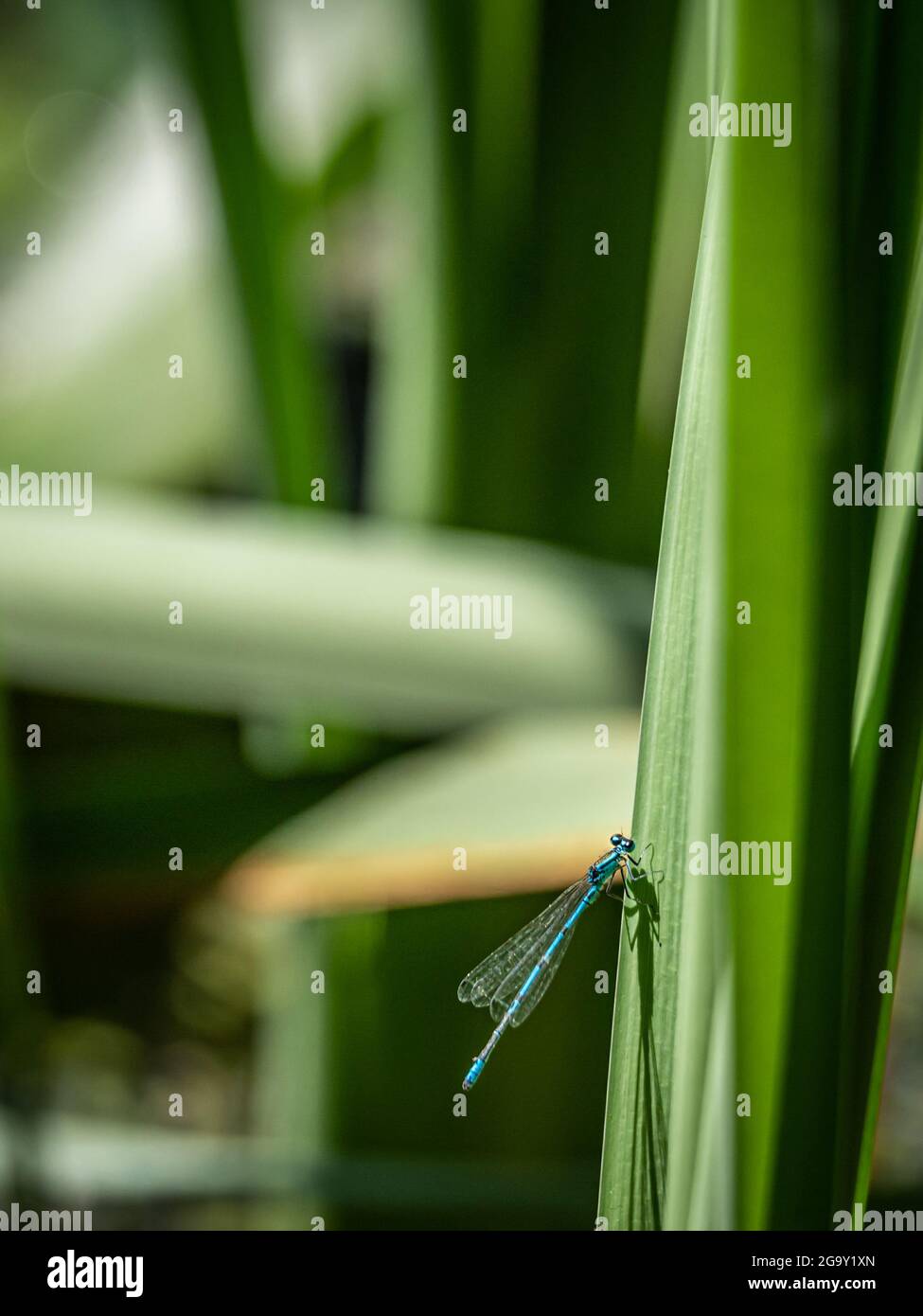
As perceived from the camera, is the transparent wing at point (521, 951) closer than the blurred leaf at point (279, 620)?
No

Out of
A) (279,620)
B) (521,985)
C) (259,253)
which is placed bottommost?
(521,985)

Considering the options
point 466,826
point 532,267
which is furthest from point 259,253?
point 466,826

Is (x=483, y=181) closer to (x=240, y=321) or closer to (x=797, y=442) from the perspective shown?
(x=240, y=321)

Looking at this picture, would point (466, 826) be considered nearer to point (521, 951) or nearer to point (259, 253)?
point (521, 951)

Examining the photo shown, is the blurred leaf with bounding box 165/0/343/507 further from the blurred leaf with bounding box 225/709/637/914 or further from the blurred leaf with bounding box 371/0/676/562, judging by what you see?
the blurred leaf with bounding box 225/709/637/914

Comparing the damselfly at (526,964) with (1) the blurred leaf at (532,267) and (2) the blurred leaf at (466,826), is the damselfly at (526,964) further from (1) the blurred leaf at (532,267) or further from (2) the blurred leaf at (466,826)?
(1) the blurred leaf at (532,267)

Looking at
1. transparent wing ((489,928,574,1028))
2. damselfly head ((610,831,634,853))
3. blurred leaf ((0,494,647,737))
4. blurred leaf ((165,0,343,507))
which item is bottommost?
transparent wing ((489,928,574,1028))

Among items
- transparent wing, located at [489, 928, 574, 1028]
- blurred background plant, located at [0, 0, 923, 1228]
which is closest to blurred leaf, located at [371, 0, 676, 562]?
blurred background plant, located at [0, 0, 923, 1228]

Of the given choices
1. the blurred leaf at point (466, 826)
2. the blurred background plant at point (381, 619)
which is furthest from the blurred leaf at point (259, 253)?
the blurred leaf at point (466, 826)
